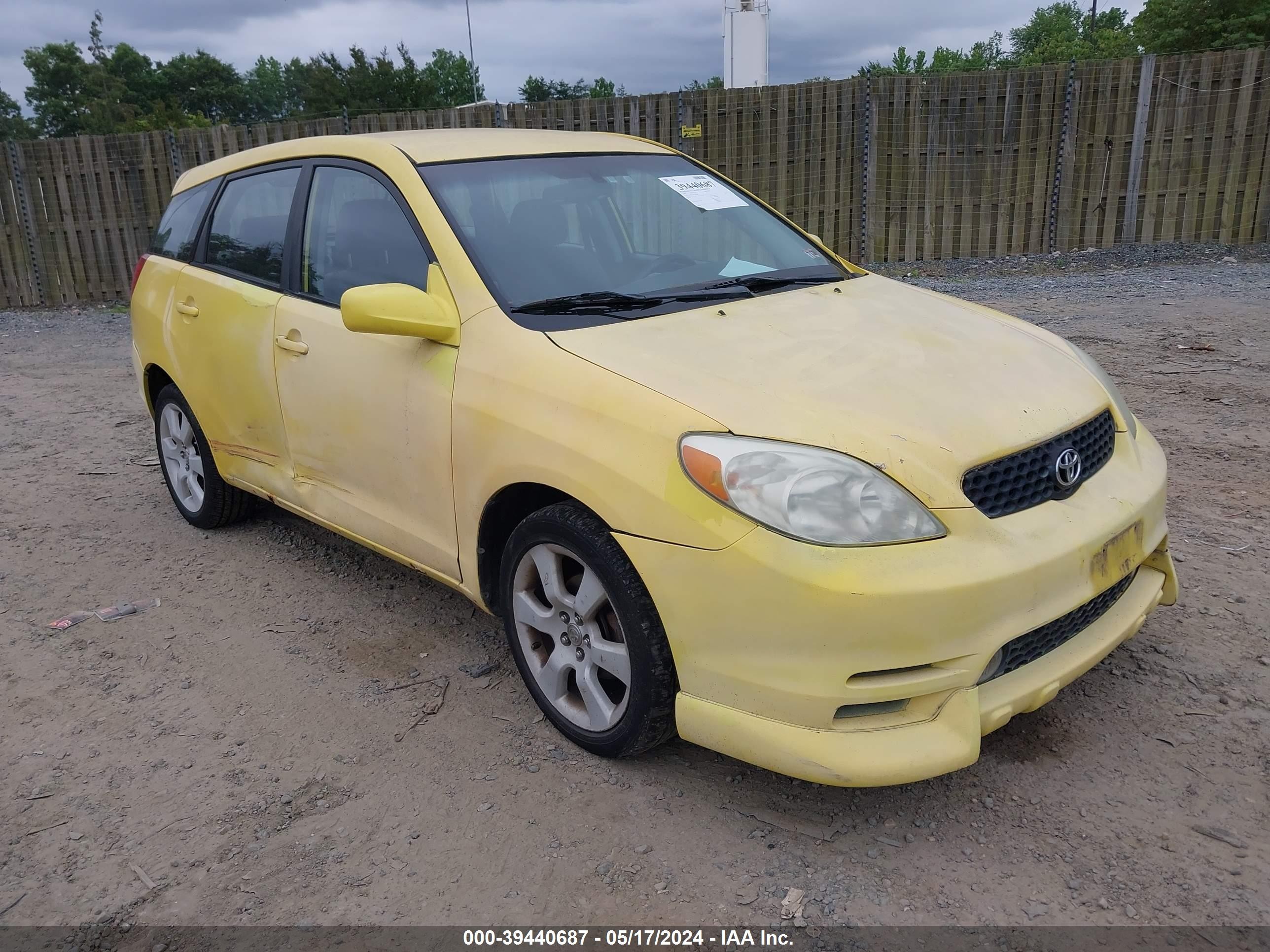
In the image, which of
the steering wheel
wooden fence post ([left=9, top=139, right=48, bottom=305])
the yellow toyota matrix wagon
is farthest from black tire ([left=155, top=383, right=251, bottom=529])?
wooden fence post ([left=9, top=139, right=48, bottom=305])

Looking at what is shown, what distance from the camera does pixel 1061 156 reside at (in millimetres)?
11211

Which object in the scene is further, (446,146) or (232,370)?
(232,370)

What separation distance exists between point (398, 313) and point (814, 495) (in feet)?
4.70

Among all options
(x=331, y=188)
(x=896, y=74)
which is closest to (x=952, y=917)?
(x=331, y=188)

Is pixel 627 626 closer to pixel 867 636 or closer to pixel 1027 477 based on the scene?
pixel 867 636

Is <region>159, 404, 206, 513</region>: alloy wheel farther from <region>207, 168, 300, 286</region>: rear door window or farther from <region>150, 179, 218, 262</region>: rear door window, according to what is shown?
<region>207, 168, 300, 286</region>: rear door window

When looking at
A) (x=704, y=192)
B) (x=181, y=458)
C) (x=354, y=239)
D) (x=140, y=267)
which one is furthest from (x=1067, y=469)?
(x=140, y=267)

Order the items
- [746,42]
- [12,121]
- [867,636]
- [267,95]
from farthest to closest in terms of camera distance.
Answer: [267,95], [12,121], [746,42], [867,636]

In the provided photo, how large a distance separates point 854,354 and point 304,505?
229cm

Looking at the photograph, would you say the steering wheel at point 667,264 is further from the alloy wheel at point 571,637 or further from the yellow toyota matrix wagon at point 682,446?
the alloy wheel at point 571,637

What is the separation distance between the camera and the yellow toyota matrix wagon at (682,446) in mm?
2305

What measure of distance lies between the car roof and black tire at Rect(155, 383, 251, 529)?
4.00 ft

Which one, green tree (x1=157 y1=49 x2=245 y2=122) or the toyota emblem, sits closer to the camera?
the toyota emblem

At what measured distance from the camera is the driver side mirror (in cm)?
294
